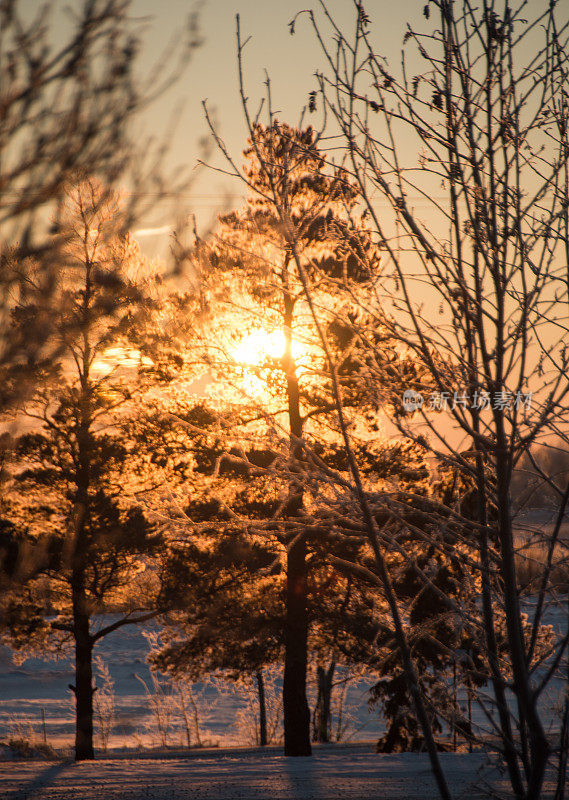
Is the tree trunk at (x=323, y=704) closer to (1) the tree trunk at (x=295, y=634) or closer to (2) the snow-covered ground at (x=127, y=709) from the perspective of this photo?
(2) the snow-covered ground at (x=127, y=709)

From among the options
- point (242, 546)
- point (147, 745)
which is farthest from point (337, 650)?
point (147, 745)

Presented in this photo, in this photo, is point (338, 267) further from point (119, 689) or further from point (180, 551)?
point (119, 689)

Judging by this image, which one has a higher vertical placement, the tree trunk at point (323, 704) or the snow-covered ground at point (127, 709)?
the tree trunk at point (323, 704)

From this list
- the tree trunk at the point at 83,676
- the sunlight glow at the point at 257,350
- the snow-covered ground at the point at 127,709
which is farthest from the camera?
the snow-covered ground at the point at 127,709

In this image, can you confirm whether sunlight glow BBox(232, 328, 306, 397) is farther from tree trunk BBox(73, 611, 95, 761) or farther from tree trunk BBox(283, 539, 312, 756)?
tree trunk BBox(73, 611, 95, 761)

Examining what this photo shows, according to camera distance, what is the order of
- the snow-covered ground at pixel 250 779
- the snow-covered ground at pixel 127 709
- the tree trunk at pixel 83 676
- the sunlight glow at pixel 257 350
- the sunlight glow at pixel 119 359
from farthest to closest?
the snow-covered ground at pixel 127 709 < the tree trunk at pixel 83 676 < the sunlight glow at pixel 119 359 < the sunlight glow at pixel 257 350 < the snow-covered ground at pixel 250 779

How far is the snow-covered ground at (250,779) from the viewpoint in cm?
677

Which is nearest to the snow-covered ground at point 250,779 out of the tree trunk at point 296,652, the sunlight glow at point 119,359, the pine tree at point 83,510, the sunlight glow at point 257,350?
the tree trunk at point 296,652

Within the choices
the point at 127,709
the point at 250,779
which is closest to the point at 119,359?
the point at 250,779

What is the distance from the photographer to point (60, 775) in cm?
831

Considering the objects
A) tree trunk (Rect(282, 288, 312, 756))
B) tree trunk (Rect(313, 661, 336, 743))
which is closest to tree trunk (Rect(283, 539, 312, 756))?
tree trunk (Rect(282, 288, 312, 756))

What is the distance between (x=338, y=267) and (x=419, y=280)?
9.17 meters

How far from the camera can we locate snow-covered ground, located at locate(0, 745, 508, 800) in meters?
6.77

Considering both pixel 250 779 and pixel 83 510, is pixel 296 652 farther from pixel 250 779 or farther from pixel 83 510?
pixel 250 779
